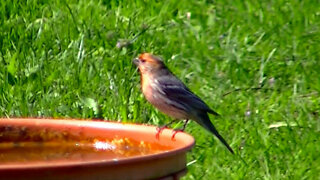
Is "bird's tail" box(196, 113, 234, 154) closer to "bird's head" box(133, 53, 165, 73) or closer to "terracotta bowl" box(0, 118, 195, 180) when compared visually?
"bird's head" box(133, 53, 165, 73)

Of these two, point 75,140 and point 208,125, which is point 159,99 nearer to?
point 208,125

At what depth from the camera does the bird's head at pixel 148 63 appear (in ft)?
16.8

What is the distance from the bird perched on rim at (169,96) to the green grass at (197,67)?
5.8 inches

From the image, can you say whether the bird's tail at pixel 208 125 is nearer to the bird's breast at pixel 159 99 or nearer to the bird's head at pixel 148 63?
the bird's breast at pixel 159 99

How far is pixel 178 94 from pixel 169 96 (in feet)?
0.18

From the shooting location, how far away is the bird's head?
511 cm

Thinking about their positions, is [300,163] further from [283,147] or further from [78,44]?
[78,44]

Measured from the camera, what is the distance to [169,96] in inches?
196

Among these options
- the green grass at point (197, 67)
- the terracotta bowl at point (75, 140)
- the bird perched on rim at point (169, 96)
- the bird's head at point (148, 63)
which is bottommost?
the green grass at point (197, 67)

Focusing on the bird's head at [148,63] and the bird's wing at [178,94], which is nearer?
the bird's wing at [178,94]

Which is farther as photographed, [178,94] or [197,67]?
[197,67]

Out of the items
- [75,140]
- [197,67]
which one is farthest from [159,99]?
[75,140]

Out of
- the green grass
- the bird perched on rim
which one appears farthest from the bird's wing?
the green grass

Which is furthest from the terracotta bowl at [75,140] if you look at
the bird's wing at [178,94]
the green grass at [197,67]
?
the bird's wing at [178,94]
